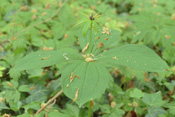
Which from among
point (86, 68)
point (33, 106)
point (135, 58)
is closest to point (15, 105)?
point (33, 106)

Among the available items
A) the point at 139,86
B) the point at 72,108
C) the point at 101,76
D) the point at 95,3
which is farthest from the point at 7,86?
the point at 95,3

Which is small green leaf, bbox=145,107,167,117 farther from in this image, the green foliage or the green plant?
the green plant

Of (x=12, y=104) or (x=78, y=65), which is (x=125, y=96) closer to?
(x=78, y=65)

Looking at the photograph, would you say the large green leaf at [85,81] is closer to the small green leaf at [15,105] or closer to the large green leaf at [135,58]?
the large green leaf at [135,58]

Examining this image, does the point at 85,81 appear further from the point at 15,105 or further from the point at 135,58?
the point at 15,105

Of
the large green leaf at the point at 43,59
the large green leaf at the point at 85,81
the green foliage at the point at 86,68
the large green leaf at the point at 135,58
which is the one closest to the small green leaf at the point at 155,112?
the green foliage at the point at 86,68

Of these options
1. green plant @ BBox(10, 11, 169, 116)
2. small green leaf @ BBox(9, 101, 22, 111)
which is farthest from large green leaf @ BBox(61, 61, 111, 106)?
small green leaf @ BBox(9, 101, 22, 111)
